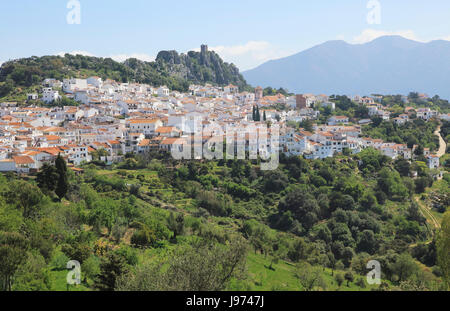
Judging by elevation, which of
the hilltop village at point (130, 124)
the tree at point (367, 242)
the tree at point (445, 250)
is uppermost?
the hilltop village at point (130, 124)

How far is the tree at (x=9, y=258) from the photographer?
11797 millimetres

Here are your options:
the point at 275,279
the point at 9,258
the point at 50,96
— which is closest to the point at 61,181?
the point at 9,258

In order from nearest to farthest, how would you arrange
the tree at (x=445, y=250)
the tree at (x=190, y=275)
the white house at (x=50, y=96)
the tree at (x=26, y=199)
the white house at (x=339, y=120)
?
the tree at (x=190, y=275) → the tree at (x=445, y=250) → the tree at (x=26, y=199) → the white house at (x=50, y=96) → the white house at (x=339, y=120)

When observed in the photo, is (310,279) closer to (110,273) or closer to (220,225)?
(110,273)

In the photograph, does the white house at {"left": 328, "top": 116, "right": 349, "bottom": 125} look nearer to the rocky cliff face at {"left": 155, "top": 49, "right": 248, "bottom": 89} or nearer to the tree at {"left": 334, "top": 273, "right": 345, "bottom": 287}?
the tree at {"left": 334, "top": 273, "right": 345, "bottom": 287}

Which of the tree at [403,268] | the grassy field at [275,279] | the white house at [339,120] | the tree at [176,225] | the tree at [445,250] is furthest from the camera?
the white house at [339,120]

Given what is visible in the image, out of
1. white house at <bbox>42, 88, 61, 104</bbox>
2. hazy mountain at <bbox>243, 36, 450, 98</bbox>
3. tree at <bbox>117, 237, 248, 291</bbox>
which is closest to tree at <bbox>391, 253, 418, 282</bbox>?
tree at <bbox>117, 237, 248, 291</bbox>

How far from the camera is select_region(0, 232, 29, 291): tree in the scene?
11797mm

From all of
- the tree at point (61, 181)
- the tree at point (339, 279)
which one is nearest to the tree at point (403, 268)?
the tree at point (339, 279)

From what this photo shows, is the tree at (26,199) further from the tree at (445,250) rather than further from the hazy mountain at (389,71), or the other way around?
the hazy mountain at (389,71)

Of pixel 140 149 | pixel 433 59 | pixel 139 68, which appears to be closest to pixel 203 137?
pixel 140 149

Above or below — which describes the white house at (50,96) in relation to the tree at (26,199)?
above
